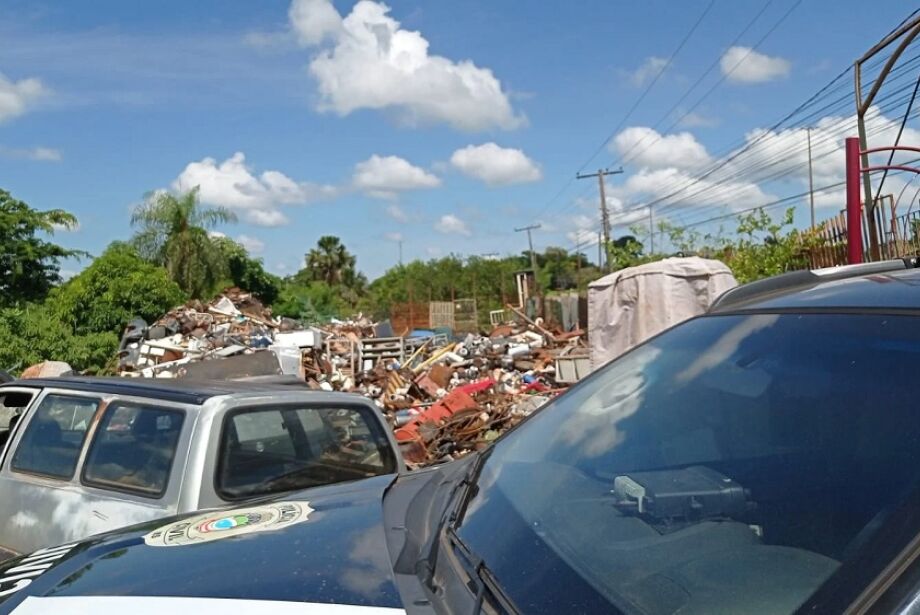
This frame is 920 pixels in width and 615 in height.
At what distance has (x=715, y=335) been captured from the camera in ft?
7.30

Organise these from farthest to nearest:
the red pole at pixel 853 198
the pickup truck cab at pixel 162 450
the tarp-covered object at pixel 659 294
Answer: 1. the tarp-covered object at pixel 659 294
2. the red pole at pixel 853 198
3. the pickup truck cab at pixel 162 450

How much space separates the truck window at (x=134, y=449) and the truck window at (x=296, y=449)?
0.29 m

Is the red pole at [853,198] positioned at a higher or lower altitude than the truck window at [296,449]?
higher

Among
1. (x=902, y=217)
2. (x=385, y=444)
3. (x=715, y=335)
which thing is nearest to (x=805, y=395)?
(x=715, y=335)

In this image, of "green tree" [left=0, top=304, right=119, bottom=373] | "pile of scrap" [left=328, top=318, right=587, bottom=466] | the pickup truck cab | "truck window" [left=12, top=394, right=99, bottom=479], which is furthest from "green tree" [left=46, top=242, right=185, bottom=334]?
the pickup truck cab

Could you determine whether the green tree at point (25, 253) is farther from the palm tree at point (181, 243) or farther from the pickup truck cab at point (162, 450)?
the pickup truck cab at point (162, 450)

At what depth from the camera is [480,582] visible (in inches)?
67.4

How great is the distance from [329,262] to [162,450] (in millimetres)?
67499

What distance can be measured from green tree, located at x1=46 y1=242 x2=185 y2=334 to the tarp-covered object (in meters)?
18.7

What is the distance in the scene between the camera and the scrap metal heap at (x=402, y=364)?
12.6 metres

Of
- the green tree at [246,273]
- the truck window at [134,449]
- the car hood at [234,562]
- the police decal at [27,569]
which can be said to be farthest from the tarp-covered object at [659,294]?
the green tree at [246,273]

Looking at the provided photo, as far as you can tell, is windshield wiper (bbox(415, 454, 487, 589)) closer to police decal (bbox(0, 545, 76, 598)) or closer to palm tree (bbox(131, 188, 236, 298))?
police decal (bbox(0, 545, 76, 598))

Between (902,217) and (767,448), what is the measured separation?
681 centimetres

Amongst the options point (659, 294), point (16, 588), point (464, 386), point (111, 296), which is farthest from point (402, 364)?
point (16, 588)
